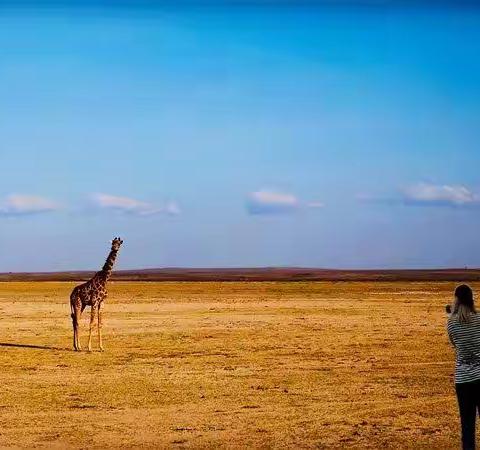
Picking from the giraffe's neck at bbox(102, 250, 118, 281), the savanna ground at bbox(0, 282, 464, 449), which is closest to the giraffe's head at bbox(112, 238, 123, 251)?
the giraffe's neck at bbox(102, 250, 118, 281)

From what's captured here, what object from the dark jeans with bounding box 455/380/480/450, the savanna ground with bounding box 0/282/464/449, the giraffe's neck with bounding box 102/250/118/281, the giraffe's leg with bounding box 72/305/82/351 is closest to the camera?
the dark jeans with bounding box 455/380/480/450

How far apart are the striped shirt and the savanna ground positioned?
2.65 meters

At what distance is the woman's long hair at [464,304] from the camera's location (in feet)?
31.5

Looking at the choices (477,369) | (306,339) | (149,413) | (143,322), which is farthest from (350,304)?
(477,369)

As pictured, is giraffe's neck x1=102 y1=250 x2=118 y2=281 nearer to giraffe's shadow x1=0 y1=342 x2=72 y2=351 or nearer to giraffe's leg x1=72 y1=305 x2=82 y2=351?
giraffe's leg x1=72 y1=305 x2=82 y2=351

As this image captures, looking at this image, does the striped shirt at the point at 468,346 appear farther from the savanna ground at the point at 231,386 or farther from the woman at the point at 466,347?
the savanna ground at the point at 231,386

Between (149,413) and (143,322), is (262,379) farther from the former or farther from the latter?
(143,322)

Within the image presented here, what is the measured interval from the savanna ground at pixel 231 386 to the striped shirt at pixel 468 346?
2.65 metres

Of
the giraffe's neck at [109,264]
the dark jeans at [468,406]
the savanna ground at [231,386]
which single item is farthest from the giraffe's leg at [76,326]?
the dark jeans at [468,406]

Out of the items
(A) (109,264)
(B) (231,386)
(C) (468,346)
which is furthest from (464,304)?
(A) (109,264)

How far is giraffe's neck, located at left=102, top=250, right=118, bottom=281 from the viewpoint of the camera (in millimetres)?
23641

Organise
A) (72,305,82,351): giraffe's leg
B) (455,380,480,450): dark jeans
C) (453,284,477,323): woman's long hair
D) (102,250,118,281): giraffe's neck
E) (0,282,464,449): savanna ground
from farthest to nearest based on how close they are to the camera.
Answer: (102,250,118,281): giraffe's neck → (72,305,82,351): giraffe's leg → (0,282,464,449): savanna ground → (455,380,480,450): dark jeans → (453,284,477,323): woman's long hair

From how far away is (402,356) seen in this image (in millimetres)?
21875

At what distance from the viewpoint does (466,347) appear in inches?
382
